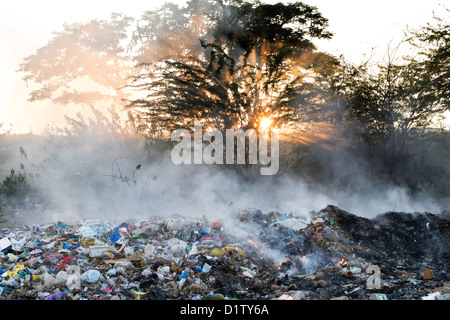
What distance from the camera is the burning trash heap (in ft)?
11.9

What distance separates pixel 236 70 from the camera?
864 centimetres

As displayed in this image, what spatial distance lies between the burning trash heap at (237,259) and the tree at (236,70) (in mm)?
3925


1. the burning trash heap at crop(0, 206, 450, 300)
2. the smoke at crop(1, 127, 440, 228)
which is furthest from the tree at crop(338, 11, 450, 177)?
the burning trash heap at crop(0, 206, 450, 300)

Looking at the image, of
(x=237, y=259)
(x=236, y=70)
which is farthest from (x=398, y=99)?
(x=237, y=259)

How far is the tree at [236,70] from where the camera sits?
8617 mm

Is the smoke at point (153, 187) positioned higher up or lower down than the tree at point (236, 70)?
lower down

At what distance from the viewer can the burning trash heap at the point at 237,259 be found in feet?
11.9

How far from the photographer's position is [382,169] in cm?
979

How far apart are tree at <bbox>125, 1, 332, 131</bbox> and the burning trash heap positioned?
393 centimetres

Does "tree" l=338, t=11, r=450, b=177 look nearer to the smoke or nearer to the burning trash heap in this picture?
the smoke

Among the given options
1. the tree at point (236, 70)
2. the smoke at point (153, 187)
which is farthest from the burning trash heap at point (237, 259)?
the tree at point (236, 70)

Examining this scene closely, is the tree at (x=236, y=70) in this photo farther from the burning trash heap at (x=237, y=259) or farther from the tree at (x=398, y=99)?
the burning trash heap at (x=237, y=259)

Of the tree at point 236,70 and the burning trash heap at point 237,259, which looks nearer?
the burning trash heap at point 237,259
